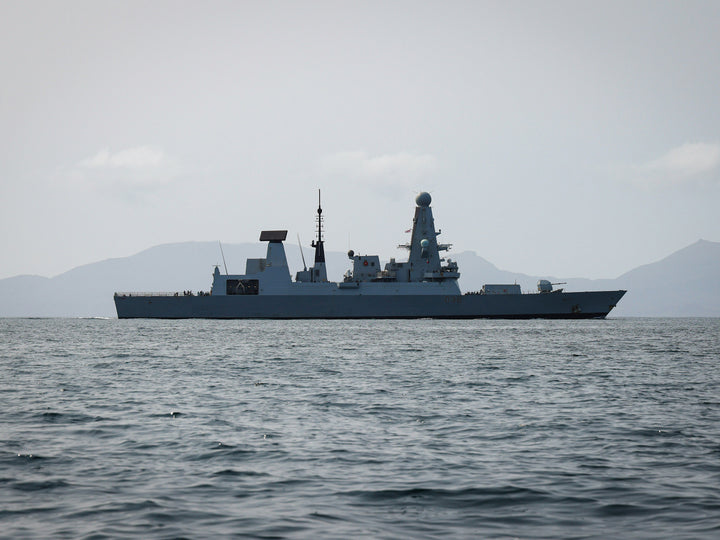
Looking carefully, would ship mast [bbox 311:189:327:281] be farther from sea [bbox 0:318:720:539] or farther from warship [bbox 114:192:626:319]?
sea [bbox 0:318:720:539]

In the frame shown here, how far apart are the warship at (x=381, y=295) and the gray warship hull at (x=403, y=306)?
103mm

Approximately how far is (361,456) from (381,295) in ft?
209

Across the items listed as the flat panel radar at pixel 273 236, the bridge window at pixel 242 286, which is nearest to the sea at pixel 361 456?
the bridge window at pixel 242 286

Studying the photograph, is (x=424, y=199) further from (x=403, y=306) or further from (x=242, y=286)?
(x=242, y=286)

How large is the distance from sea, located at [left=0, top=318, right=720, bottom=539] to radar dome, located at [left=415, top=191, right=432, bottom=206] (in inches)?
2342

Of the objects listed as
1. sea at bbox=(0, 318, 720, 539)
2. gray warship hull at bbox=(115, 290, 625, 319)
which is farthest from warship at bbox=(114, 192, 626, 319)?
sea at bbox=(0, 318, 720, 539)

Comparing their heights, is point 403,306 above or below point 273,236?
below

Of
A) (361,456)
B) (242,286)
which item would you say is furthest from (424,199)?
(361,456)

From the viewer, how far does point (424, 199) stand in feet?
265

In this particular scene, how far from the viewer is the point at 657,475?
9289 millimetres

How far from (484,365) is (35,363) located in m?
17.4

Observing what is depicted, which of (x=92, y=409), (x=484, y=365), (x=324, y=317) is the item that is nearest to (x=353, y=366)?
(x=484, y=365)

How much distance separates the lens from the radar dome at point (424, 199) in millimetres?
80688

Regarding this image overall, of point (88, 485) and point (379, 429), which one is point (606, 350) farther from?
point (88, 485)
